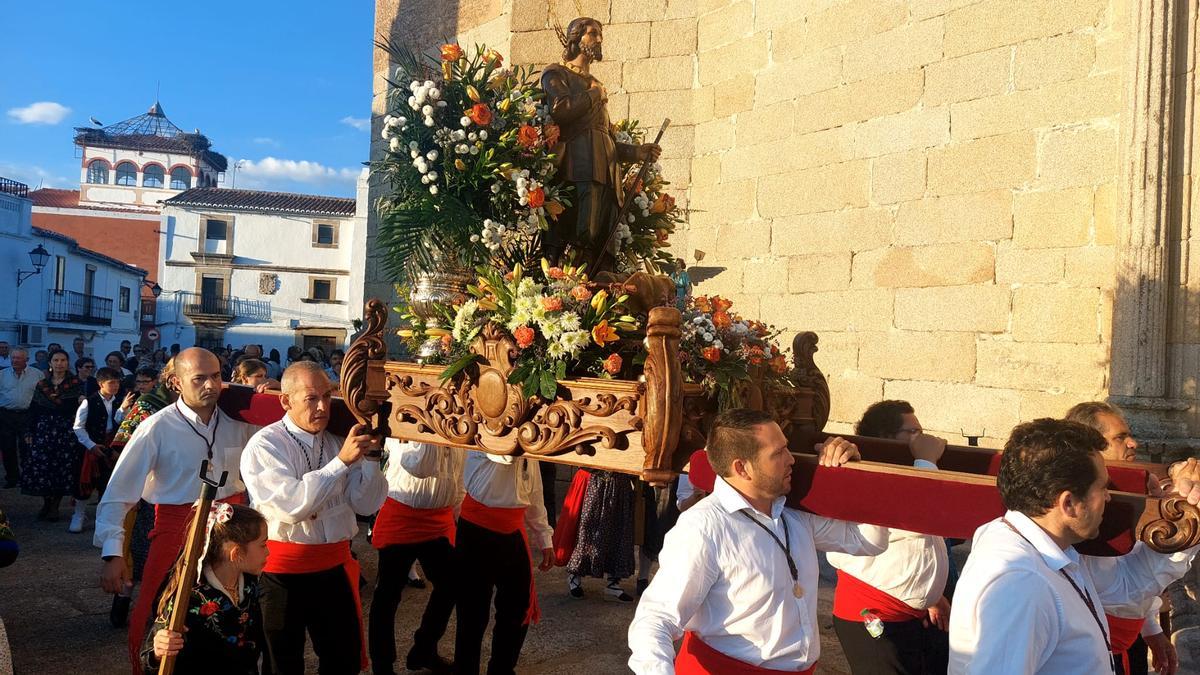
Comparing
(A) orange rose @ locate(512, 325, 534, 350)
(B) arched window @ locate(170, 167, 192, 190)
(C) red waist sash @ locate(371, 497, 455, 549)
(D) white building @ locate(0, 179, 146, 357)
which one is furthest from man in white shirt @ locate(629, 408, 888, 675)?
(B) arched window @ locate(170, 167, 192, 190)

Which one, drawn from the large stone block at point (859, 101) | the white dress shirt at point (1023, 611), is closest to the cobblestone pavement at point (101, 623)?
the white dress shirt at point (1023, 611)

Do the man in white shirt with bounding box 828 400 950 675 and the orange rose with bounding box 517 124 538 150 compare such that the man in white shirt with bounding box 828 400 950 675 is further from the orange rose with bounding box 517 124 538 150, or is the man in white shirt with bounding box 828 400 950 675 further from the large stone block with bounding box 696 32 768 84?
the large stone block with bounding box 696 32 768 84

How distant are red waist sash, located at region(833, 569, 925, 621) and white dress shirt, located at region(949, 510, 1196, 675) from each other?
131cm

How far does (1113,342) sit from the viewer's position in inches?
221

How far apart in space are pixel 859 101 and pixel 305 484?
5.23 m

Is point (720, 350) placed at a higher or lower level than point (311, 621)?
higher

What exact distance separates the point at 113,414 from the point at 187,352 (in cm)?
542

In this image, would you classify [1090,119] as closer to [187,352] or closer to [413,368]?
[413,368]

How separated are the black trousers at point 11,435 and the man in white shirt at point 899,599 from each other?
34.6 feet

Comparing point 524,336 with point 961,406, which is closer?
point 524,336

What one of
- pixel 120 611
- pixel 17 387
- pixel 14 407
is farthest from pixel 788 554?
pixel 14 407

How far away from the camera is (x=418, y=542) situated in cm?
539

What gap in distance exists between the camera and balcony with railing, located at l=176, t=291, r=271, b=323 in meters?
43.2

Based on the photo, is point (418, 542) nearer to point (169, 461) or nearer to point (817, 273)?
point (169, 461)
